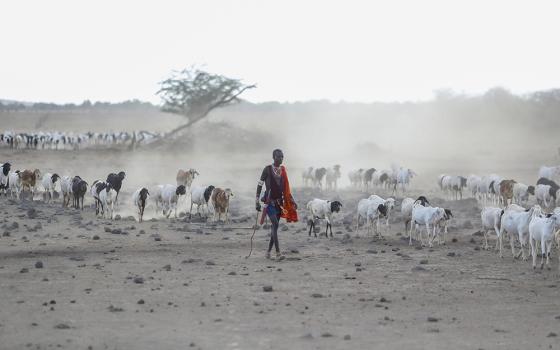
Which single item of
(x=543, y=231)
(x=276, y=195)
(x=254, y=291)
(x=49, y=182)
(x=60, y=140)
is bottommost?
(x=254, y=291)

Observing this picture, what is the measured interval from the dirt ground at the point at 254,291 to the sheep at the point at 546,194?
6.93 metres

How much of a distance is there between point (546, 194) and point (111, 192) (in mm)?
13837

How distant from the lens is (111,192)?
75.0ft

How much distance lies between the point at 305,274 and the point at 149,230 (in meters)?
6.89

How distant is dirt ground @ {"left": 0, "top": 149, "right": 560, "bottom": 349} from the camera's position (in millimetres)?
8828

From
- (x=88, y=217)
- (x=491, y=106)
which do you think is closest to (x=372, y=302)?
(x=88, y=217)

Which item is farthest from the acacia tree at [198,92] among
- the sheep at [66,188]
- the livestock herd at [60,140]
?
the sheep at [66,188]

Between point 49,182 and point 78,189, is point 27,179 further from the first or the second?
point 78,189

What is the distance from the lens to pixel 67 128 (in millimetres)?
84125

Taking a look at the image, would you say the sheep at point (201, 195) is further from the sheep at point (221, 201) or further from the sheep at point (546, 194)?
the sheep at point (546, 194)

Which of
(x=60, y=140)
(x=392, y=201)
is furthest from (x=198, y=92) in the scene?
(x=392, y=201)

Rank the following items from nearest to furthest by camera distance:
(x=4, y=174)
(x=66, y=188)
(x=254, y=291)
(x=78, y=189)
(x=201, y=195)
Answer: (x=254, y=291)
(x=201, y=195)
(x=78, y=189)
(x=66, y=188)
(x=4, y=174)

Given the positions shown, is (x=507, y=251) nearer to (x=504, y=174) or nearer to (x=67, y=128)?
(x=504, y=174)

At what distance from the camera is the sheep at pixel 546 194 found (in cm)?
2570
